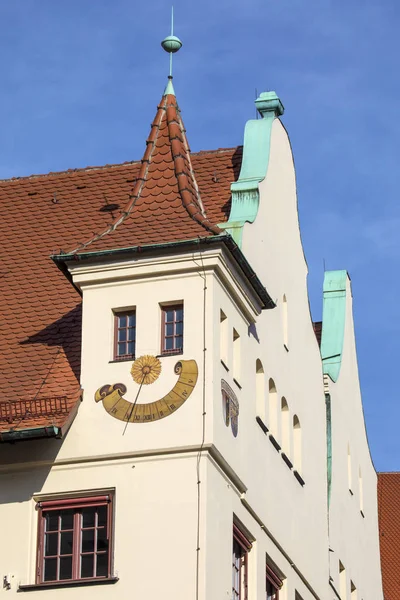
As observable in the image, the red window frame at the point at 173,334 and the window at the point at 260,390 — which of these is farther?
the window at the point at 260,390

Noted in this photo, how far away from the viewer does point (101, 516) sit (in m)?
28.9

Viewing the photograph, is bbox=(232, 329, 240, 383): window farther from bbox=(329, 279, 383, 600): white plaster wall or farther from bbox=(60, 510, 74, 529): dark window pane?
bbox=(329, 279, 383, 600): white plaster wall

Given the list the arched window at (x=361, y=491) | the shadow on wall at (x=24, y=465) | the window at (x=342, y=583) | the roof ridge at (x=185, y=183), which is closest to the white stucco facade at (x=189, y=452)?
the shadow on wall at (x=24, y=465)

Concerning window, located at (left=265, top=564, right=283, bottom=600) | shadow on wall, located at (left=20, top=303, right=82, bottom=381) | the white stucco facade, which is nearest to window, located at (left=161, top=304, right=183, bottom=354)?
the white stucco facade

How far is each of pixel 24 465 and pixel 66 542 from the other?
145 cm

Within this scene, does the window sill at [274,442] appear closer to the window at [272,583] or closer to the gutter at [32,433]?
the window at [272,583]

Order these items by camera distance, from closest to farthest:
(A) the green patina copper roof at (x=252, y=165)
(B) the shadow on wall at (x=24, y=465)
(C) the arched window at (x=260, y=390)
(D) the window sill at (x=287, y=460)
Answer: (B) the shadow on wall at (x=24, y=465) < (C) the arched window at (x=260, y=390) < (A) the green patina copper roof at (x=252, y=165) < (D) the window sill at (x=287, y=460)

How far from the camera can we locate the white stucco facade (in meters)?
28.2

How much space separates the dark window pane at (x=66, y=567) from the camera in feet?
94.0

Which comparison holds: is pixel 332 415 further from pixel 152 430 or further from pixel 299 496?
pixel 152 430

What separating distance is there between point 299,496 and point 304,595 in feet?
5.89

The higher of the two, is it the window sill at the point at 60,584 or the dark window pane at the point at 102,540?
the dark window pane at the point at 102,540

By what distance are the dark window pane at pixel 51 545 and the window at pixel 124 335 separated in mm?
2976

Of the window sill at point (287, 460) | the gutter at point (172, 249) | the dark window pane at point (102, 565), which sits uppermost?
the gutter at point (172, 249)
